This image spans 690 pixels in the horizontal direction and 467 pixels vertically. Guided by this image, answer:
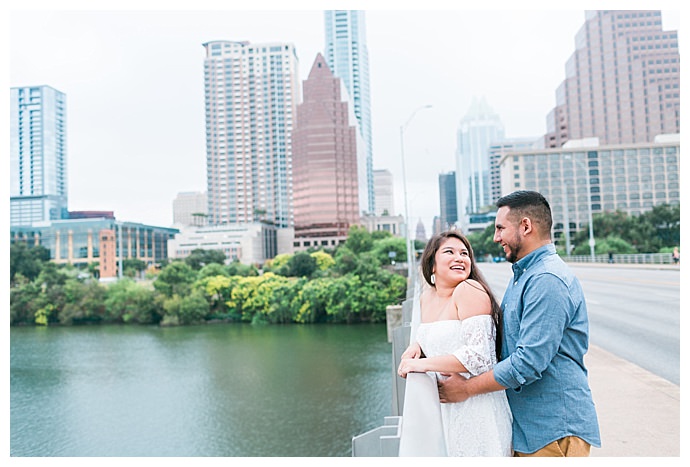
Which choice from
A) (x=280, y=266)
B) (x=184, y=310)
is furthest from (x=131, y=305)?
(x=280, y=266)

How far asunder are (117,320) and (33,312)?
377 inches

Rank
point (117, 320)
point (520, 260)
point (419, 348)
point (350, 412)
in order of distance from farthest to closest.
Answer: point (117, 320) → point (350, 412) → point (419, 348) → point (520, 260)

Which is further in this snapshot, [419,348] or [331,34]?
[331,34]

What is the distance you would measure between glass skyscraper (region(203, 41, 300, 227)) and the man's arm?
134 m

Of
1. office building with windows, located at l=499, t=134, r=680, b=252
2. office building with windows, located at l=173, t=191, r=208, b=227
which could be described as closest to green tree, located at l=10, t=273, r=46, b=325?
office building with windows, located at l=499, t=134, r=680, b=252

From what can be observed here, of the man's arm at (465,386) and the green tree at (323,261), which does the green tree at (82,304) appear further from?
the man's arm at (465,386)

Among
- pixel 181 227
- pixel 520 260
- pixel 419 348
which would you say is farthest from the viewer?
pixel 181 227

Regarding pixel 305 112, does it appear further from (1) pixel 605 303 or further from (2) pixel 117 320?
(1) pixel 605 303

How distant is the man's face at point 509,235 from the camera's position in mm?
2414

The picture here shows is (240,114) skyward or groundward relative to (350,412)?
skyward

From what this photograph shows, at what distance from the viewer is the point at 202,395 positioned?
32812 millimetres

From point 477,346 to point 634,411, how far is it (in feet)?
14.3

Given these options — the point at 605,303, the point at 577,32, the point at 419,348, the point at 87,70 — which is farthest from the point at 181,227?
the point at 419,348

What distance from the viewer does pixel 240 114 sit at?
459 ft
